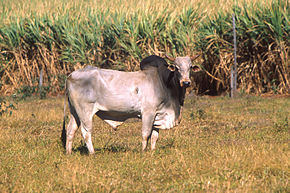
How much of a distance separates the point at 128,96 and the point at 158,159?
1.12m

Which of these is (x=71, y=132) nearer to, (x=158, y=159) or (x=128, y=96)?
(x=128, y=96)

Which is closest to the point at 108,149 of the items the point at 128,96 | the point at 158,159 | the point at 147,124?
the point at 147,124

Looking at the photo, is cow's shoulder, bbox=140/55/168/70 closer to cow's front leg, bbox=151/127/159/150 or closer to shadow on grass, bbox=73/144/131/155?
cow's front leg, bbox=151/127/159/150

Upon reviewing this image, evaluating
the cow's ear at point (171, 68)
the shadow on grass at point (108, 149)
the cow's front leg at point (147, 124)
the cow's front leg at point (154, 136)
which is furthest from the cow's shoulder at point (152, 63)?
the shadow on grass at point (108, 149)

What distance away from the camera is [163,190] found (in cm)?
529

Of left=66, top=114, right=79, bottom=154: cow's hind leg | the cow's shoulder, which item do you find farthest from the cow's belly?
left=66, top=114, right=79, bottom=154: cow's hind leg

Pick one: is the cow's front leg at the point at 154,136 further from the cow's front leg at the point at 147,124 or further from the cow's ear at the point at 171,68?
the cow's ear at the point at 171,68

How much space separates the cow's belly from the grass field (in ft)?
1.21

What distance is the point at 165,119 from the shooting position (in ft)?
24.8

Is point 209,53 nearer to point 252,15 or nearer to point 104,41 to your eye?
point 252,15

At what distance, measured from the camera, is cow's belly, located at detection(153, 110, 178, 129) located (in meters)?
7.52

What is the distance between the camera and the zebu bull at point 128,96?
728cm

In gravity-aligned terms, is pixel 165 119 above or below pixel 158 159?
above

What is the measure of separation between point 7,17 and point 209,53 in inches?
298
